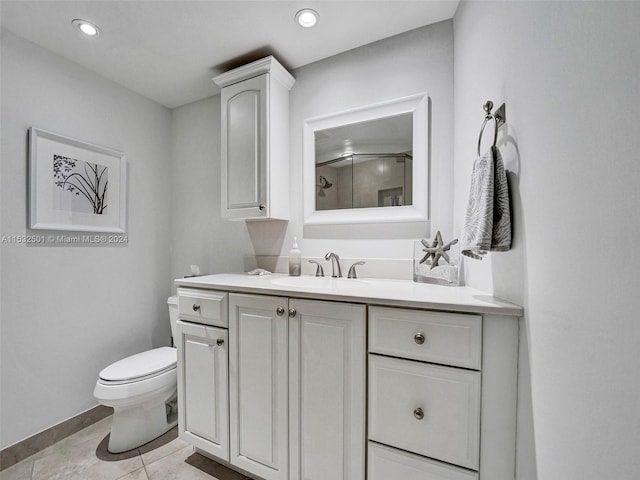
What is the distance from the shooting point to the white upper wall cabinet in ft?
5.31

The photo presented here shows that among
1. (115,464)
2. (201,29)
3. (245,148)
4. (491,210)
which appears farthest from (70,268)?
(491,210)

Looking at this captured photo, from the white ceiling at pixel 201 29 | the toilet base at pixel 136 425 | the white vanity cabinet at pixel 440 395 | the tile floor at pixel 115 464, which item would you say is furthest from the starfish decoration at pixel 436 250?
the toilet base at pixel 136 425

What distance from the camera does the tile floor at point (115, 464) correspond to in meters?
1.31

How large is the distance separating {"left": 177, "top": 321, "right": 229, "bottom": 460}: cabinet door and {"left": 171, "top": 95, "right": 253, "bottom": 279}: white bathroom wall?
0.74m

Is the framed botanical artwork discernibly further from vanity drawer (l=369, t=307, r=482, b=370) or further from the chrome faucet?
vanity drawer (l=369, t=307, r=482, b=370)

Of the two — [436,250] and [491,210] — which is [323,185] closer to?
[436,250]

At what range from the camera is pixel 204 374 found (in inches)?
51.4

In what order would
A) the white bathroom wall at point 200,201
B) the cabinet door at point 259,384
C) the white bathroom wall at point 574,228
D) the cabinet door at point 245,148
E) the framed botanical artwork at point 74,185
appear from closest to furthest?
the white bathroom wall at point 574,228
the cabinet door at point 259,384
the framed botanical artwork at point 74,185
the cabinet door at point 245,148
the white bathroom wall at point 200,201

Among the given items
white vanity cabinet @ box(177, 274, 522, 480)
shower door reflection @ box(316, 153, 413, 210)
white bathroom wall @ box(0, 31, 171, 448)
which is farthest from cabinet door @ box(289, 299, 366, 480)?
white bathroom wall @ box(0, 31, 171, 448)

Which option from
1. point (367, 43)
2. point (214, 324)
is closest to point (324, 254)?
point (214, 324)

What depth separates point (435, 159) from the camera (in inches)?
56.0

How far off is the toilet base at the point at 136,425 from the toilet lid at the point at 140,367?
0.59 feet

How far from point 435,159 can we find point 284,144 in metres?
0.95

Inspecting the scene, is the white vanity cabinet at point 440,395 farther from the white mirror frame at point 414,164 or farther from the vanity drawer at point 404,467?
the white mirror frame at point 414,164
